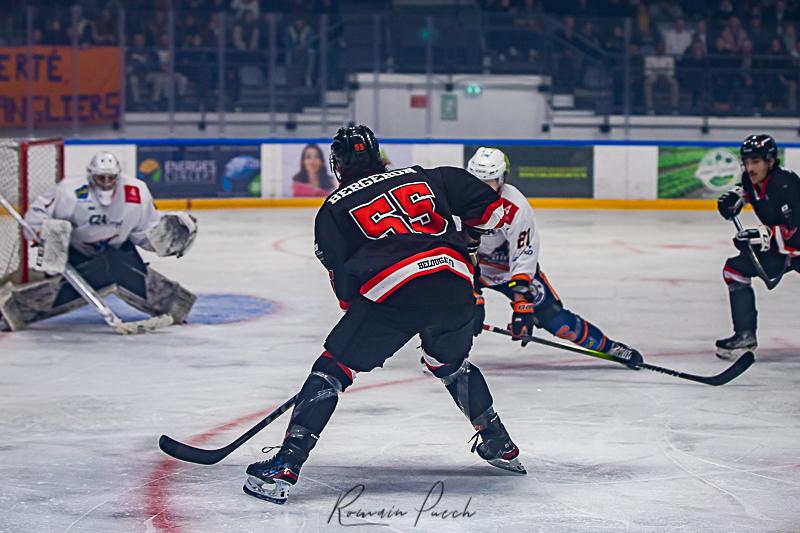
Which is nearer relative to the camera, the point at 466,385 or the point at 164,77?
the point at 466,385

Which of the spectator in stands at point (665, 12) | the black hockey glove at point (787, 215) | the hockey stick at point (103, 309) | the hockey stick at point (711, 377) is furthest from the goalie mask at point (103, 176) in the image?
the spectator in stands at point (665, 12)

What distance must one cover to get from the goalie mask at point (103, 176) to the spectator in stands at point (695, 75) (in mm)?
10365

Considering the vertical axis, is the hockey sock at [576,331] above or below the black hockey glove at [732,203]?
below

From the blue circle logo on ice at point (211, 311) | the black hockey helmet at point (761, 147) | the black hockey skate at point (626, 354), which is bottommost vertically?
the blue circle logo on ice at point (211, 311)

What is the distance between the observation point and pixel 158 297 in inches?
337

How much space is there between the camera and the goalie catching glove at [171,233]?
8.52 metres

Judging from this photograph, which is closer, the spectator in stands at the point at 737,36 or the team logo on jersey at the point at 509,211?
the team logo on jersey at the point at 509,211

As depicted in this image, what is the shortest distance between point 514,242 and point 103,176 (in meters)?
2.83

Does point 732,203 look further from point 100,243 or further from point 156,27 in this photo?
point 156,27

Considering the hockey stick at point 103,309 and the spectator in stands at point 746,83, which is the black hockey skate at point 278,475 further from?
the spectator in stands at point 746,83

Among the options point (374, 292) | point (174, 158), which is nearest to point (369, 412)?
point (374, 292)

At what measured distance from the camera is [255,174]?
16.3m

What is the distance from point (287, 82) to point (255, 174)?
1.19 meters

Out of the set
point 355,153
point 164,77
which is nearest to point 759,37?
point 164,77
